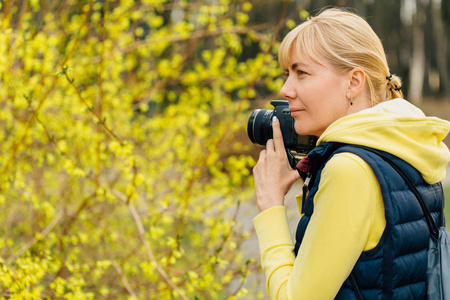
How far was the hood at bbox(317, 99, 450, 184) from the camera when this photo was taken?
3.75ft

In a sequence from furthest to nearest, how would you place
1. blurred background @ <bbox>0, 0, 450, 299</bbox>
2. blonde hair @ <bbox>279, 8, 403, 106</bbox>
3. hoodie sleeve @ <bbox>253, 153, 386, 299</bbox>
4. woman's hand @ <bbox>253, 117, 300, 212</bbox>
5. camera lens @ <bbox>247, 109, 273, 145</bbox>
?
blurred background @ <bbox>0, 0, 450, 299</bbox>
camera lens @ <bbox>247, 109, 273, 145</bbox>
woman's hand @ <bbox>253, 117, 300, 212</bbox>
blonde hair @ <bbox>279, 8, 403, 106</bbox>
hoodie sleeve @ <bbox>253, 153, 386, 299</bbox>

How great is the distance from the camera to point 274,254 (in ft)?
4.08

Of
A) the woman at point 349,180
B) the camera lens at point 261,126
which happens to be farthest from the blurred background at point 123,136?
the woman at point 349,180

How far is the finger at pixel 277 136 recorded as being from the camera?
4.89 feet

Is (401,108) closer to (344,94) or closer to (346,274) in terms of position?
(344,94)

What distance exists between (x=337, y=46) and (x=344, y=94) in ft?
0.43

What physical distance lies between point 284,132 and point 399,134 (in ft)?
1.43

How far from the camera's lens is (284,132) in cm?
153

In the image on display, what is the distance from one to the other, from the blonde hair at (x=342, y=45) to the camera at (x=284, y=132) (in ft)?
0.82

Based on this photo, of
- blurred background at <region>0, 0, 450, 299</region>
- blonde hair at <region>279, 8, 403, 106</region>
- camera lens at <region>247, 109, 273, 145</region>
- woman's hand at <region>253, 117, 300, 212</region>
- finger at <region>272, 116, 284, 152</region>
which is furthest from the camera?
blurred background at <region>0, 0, 450, 299</region>

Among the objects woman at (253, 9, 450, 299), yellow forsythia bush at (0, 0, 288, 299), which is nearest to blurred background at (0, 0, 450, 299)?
yellow forsythia bush at (0, 0, 288, 299)

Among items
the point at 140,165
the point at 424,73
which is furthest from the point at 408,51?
the point at 140,165

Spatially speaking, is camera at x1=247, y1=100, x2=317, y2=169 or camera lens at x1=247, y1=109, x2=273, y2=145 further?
camera lens at x1=247, y1=109, x2=273, y2=145

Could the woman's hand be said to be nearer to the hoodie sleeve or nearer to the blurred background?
the hoodie sleeve
